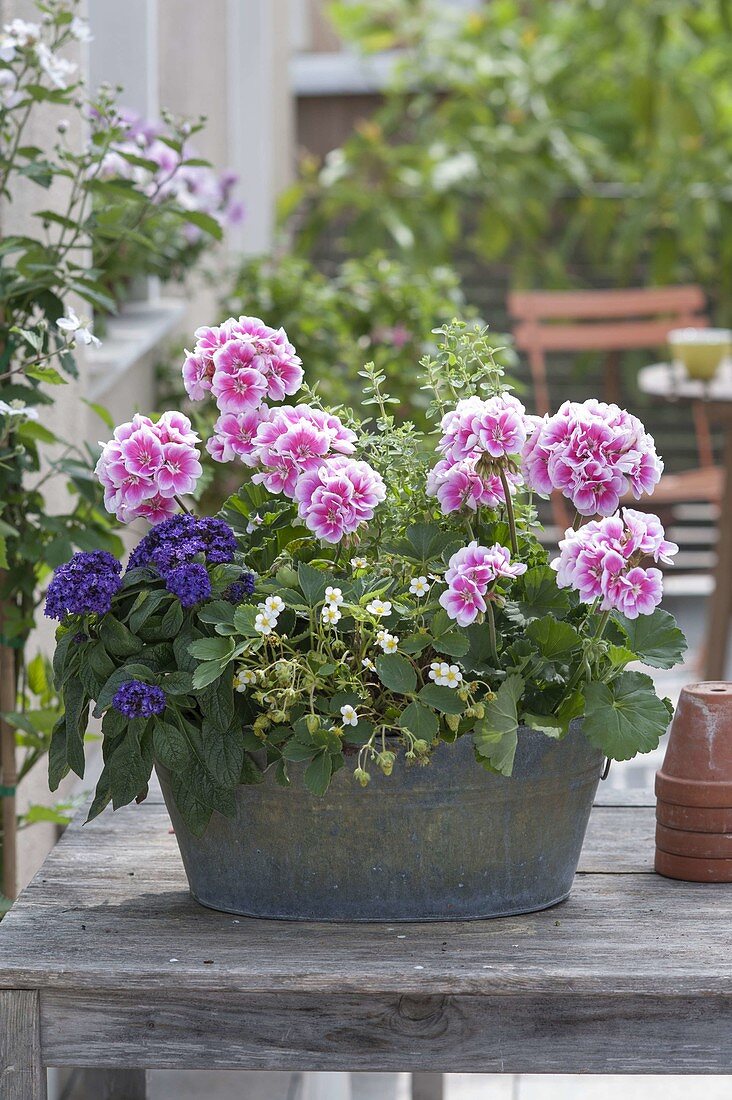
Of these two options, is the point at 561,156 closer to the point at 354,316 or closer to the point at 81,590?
the point at 354,316

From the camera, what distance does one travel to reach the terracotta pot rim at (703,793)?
3.47ft

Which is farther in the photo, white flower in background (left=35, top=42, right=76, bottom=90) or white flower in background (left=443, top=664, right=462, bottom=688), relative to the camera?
white flower in background (left=35, top=42, right=76, bottom=90)

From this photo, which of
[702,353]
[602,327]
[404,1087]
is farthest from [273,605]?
[602,327]

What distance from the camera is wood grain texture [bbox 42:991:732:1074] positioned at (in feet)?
2.94

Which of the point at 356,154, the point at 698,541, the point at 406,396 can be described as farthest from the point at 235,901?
the point at 356,154

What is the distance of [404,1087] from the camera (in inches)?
74.2

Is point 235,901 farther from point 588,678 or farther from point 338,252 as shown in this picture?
point 338,252

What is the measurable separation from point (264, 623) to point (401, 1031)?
0.27 m

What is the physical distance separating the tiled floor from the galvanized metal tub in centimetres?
79

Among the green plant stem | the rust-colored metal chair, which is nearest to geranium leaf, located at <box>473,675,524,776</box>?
the green plant stem

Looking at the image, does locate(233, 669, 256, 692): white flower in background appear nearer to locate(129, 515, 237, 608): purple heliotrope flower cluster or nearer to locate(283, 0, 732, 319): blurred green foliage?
locate(129, 515, 237, 608): purple heliotrope flower cluster

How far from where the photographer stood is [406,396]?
303cm

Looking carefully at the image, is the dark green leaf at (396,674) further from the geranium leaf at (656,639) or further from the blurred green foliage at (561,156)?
the blurred green foliage at (561,156)

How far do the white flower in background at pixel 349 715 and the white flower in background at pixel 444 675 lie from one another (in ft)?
0.18
